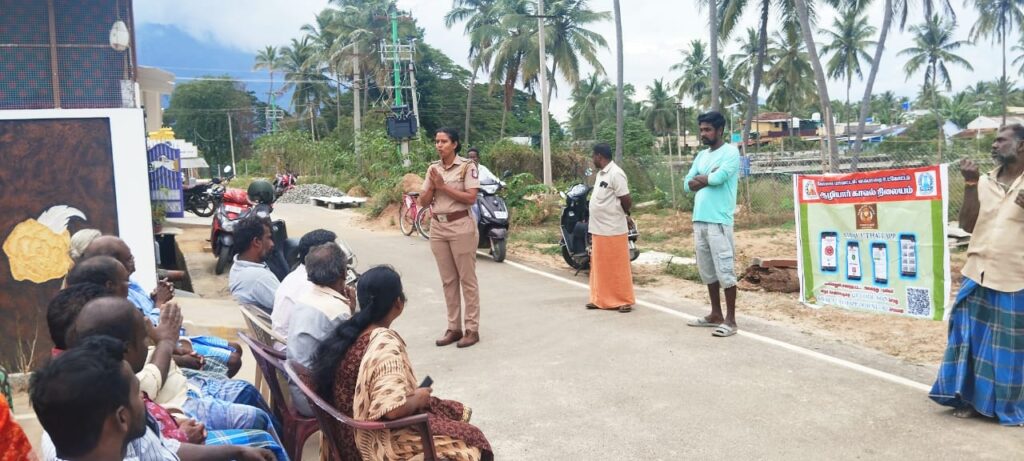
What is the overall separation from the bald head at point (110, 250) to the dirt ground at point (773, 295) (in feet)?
16.8

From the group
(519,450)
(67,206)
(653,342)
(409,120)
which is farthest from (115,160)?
(409,120)

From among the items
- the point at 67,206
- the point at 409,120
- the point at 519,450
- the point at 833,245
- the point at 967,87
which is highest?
the point at 967,87

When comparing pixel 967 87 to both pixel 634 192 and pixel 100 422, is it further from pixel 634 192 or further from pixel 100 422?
pixel 100 422

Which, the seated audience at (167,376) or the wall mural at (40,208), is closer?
the seated audience at (167,376)

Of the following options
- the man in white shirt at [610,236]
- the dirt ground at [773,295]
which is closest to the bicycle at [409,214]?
the dirt ground at [773,295]

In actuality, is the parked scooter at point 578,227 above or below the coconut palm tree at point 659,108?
below

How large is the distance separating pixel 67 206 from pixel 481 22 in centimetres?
3531

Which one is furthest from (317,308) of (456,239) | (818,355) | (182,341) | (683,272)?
(683,272)

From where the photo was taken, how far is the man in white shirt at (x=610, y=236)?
7.39m

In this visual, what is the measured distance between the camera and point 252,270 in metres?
4.63

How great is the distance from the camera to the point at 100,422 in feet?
6.51

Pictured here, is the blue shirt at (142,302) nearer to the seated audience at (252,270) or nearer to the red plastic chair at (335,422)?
the seated audience at (252,270)

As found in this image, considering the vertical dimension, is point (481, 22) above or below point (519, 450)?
above

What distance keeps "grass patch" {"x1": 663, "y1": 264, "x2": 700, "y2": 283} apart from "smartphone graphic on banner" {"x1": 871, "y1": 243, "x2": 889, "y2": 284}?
108 inches
